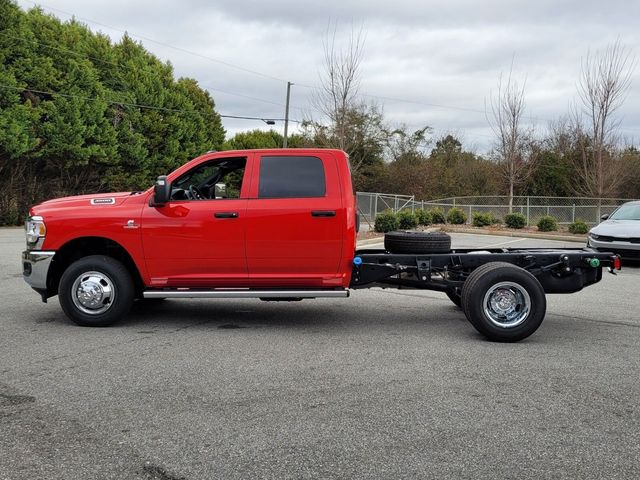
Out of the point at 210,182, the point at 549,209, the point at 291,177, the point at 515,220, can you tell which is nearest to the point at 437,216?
the point at 515,220

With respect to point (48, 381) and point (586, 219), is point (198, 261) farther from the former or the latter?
point (586, 219)

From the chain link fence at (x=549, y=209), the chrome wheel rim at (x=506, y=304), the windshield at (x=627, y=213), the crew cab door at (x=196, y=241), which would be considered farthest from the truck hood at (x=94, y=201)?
the chain link fence at (x=549, y=209)

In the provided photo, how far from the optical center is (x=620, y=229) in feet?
42.2

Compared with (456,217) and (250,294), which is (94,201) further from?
(456,217)

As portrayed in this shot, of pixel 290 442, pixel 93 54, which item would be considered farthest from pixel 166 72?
pixel 290 442

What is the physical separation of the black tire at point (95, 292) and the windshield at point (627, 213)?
1183 centimetres

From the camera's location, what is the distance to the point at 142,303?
791 cm

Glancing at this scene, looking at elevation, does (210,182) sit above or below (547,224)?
above

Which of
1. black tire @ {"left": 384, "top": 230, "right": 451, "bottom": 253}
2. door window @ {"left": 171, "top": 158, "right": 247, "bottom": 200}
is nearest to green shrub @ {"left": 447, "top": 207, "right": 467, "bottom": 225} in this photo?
black tire @ {"left": 384, "top": 230, "right": 451, "bottom": 253}

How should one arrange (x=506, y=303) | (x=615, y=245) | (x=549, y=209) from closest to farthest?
(x=506, y=303) → (x=615, y=245) → (x=549, y=209)

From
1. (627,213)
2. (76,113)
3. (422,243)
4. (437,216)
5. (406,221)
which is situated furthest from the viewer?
(437,216)

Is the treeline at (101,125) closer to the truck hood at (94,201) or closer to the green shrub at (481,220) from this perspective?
the green shrub at (481,220)

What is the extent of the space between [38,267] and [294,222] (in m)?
2.97

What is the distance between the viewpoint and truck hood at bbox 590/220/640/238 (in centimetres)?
1263
